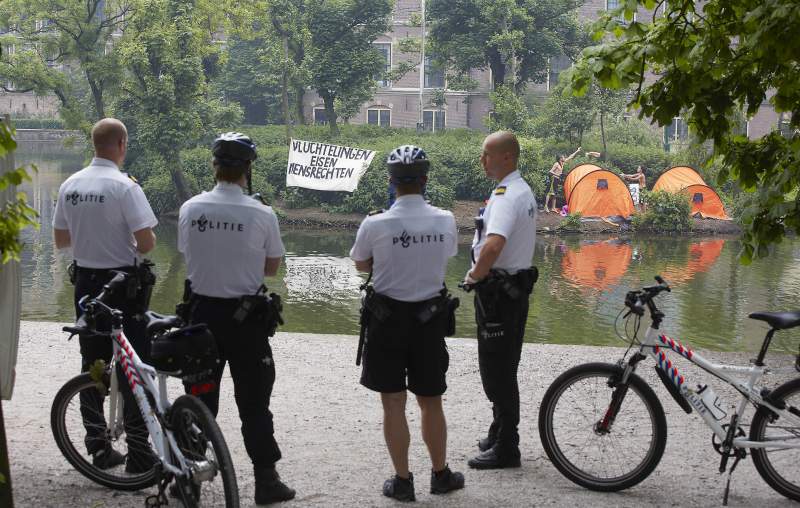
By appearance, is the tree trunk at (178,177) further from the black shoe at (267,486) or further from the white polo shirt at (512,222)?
the black shoe at (267,486)

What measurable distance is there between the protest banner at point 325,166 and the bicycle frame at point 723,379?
28453 mm

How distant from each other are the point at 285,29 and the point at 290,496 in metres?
39.0

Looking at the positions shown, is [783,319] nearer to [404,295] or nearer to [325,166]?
[404,295]

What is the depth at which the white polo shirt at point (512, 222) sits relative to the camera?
207 inches

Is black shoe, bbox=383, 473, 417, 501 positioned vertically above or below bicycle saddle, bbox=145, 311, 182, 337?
below

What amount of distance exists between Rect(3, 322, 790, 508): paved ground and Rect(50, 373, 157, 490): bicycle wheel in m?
0.09

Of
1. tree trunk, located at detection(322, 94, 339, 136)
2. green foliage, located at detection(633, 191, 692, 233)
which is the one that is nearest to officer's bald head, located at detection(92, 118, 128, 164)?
green foliage, located at detection(633, 191, 692, 233)

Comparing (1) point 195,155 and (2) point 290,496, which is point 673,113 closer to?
(2) point 290,496

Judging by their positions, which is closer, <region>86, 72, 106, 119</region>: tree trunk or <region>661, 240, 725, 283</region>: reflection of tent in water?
<region>661, 240, 725, 283</region>: reflection of tent in water

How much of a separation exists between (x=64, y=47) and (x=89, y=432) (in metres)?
33.4

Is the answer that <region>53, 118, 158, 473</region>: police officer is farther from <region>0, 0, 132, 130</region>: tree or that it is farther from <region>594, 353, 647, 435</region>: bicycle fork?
<region>0, 0, 132, 130</region>: tree

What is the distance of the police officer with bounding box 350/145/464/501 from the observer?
475 centimetres

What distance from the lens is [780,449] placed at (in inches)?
198

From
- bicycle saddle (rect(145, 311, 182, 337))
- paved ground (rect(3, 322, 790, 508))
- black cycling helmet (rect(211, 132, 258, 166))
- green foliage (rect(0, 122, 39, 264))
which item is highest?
black cycling helmet (rect(211, 132, 258, 166))
